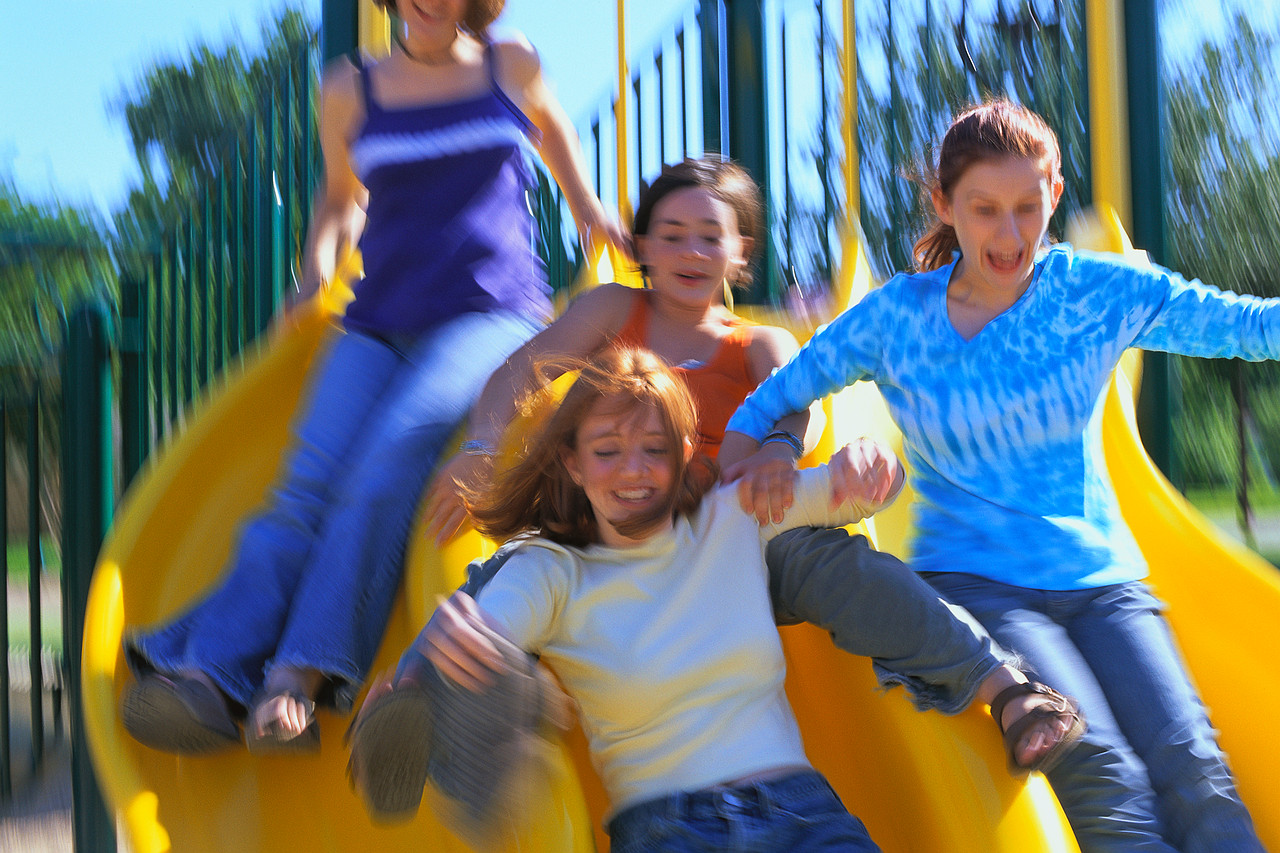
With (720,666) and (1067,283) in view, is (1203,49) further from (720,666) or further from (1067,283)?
(720,666)

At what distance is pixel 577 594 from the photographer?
141 centimetres

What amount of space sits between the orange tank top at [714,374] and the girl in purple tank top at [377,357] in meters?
0.24

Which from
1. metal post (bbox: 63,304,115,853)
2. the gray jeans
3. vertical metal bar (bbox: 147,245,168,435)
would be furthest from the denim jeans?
vertical metal bar (bbox: 147,245,168,435)

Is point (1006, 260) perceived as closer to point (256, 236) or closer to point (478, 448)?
point (478, 448)

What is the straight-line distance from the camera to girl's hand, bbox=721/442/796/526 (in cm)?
149

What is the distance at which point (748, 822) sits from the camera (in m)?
1.27

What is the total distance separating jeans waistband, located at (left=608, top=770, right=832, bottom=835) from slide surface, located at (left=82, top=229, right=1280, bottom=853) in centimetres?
9

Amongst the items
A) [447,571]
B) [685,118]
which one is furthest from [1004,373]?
[685,118]

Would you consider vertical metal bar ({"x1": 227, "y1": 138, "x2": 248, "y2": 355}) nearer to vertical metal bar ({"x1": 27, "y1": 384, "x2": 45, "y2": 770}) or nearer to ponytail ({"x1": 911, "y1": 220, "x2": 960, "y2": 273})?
vertical metal bar ({"x1": 27, "y1": 384, "x2": 45, "y2": 770})

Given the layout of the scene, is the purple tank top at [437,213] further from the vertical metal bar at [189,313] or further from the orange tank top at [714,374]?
the vertical metal bar at [189,313]

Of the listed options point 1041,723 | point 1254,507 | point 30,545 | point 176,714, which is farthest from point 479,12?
point 1254,507

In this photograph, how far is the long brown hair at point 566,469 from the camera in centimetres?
144

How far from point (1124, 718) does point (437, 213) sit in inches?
58.0

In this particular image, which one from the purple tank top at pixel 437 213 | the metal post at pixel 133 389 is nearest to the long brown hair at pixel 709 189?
the purple tank top at pixel 437 213
